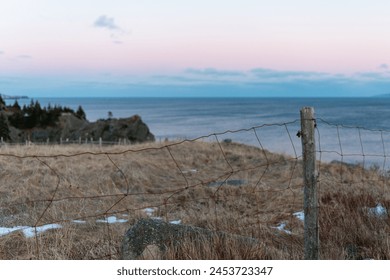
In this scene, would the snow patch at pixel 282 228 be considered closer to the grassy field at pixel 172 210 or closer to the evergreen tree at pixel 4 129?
the grassy field at pixel 172 210

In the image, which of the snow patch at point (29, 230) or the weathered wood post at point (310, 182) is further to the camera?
the snow patch at point (29, 230)

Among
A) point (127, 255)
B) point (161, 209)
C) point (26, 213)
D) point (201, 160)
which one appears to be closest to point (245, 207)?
point (161, 209)

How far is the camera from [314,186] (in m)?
3.92

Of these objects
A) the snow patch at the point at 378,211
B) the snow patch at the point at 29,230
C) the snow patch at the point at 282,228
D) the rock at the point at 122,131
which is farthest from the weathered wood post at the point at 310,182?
the rock at the point at 122,131

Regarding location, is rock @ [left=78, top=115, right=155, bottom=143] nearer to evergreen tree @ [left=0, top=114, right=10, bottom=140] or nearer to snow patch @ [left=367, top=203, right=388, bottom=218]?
evergreen tree @ [left=0, top=114, right=10, bottom=140]

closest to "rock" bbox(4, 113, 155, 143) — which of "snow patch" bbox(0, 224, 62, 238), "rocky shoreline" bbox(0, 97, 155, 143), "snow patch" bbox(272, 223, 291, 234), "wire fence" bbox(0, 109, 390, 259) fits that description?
"rocky shoreline" bbox(0, 97, 155, 143)

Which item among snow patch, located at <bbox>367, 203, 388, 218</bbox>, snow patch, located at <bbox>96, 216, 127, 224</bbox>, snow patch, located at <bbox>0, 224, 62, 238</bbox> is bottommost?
snow patch, located at <bbox>96, 216, 127, 224</bbox>

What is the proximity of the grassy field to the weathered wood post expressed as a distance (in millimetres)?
242

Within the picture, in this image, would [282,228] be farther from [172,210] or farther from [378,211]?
[172,210]

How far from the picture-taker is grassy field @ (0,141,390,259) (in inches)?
177

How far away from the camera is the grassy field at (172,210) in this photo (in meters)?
4.50

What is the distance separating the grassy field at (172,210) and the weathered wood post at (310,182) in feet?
0.79

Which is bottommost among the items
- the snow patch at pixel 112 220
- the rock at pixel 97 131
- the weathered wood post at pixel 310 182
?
the rock at pixel 97 131

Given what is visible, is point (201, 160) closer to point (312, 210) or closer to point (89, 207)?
point (89, 207)
